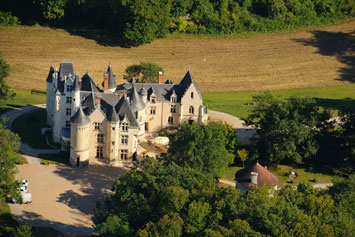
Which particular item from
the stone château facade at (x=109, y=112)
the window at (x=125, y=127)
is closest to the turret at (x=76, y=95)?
the stone château facade at (x=109, y=112)

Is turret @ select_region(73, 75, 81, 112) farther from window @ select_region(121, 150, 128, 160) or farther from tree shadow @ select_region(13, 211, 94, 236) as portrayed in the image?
tree shadow @ select_region(13, 211, 94, 236)

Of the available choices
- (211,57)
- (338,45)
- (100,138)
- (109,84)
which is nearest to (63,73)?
(109,84)

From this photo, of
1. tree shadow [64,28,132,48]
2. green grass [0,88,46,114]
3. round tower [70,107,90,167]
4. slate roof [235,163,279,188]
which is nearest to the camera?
slate roof [235,163,279,188]

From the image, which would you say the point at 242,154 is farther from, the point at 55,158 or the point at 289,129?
the point at 55,158

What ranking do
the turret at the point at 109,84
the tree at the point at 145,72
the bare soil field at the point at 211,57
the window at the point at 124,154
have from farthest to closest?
the bare soil field at the point at 211,57, the tree at the point at 145,72, the turret at the point at 109,84, the window at the point at 124,154

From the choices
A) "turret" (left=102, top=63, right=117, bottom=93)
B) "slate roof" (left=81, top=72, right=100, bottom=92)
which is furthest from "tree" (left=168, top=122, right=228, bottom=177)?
"turret" (left=102, top=63, right=117, bottom=93)

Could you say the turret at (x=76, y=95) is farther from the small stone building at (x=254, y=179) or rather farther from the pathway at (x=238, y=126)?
the small stone building at (x=254, y=179)
